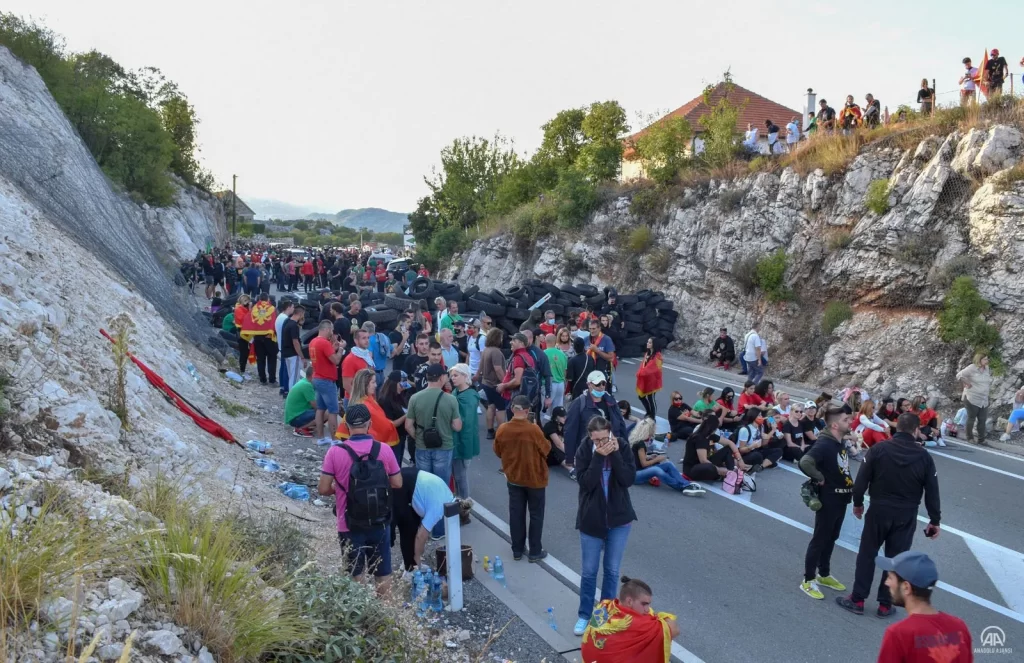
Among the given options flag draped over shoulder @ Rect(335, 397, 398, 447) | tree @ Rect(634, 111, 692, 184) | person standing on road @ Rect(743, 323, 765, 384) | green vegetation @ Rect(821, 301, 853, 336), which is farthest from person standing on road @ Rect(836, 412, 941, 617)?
tree @ Rect(634, 111, 692, 184)

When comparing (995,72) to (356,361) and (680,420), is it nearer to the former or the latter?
(680,420)

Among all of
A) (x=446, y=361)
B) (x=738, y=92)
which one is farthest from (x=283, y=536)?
(x=738, y=92)

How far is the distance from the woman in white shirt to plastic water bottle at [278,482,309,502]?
27.1 feet

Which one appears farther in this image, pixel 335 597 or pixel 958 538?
pixel 958 538

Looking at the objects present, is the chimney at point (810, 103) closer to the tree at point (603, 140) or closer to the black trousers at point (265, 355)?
the tree at point (603, 140)

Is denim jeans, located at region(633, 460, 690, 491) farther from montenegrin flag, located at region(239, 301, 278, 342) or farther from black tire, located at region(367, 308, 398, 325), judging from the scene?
black tire, located at region(367, 308, 398, 325)

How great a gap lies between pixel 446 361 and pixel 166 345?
14.8 ft

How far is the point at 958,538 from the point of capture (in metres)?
8.35

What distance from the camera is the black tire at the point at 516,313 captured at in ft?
66.1

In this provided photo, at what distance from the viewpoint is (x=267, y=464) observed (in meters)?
8.83

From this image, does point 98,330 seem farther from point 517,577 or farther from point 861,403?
point 861,403

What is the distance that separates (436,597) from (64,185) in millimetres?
12480

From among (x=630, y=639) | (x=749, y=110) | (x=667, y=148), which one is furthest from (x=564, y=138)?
(x=630, y=639)

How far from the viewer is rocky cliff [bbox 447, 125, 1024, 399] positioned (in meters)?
16.0
